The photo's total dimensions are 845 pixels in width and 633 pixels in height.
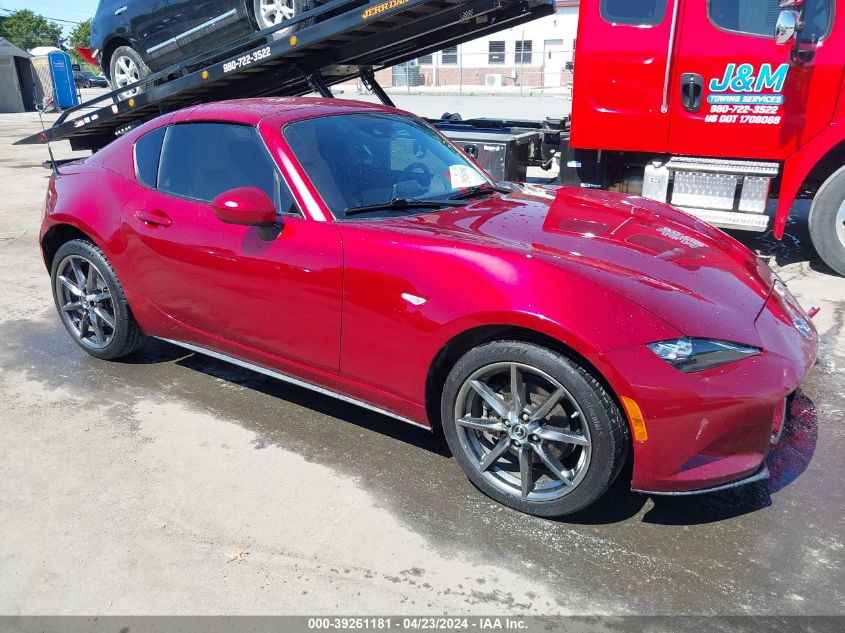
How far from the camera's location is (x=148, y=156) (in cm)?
385

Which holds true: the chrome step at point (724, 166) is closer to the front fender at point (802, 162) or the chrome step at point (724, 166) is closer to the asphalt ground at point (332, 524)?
the front fender at point (802, 162)

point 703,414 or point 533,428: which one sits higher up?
point 703,414

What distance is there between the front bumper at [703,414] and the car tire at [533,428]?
0.36 ft

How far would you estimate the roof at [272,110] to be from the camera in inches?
136

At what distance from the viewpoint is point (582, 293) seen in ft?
8.09

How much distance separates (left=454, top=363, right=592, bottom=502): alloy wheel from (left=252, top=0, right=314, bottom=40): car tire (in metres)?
5.73

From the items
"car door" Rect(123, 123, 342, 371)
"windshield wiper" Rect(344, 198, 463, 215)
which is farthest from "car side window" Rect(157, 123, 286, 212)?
"windshield wiper" Rect(344, 198, 463, 215)

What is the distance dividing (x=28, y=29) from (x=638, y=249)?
96.2m

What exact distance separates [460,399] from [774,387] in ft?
3.78

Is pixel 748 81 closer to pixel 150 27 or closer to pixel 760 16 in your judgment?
pixel 760 16

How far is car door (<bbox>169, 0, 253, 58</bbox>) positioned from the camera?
25.4ft

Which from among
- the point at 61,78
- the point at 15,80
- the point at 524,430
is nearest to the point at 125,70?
the point at 524,430

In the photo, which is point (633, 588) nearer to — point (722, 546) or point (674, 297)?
point (722, 546)

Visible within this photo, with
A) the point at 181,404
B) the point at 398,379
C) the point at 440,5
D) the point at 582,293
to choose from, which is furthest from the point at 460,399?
the point at 440,5
